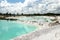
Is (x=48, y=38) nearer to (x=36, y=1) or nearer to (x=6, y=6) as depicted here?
(x=36, y=1)

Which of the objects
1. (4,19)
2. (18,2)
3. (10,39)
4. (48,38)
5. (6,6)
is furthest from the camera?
(4,19)

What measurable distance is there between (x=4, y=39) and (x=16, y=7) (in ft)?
12.0

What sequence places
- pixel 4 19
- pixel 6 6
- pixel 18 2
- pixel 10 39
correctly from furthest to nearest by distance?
pixel 4 19
pixel 6 6
pixel 18 2
pixel 10 39

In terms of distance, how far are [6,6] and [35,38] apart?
16.0 feet

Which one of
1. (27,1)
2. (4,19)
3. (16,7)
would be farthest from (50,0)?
(4,19)

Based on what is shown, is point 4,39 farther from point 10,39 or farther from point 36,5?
point 36,5

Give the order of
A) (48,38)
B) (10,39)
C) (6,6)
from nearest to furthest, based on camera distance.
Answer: (48,38), (10,39), (6,6)

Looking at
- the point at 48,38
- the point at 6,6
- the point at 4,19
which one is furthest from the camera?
the point at 4,19

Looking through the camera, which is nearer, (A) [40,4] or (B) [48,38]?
(B) [48,38]

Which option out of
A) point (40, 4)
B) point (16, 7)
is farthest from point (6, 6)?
point (40, 4)

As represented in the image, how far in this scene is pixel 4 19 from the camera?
1989 centimetres

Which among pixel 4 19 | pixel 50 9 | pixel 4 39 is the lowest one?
pixel 4 19

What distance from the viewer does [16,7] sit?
1111 centimetres

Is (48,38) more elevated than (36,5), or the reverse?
(36,5)
